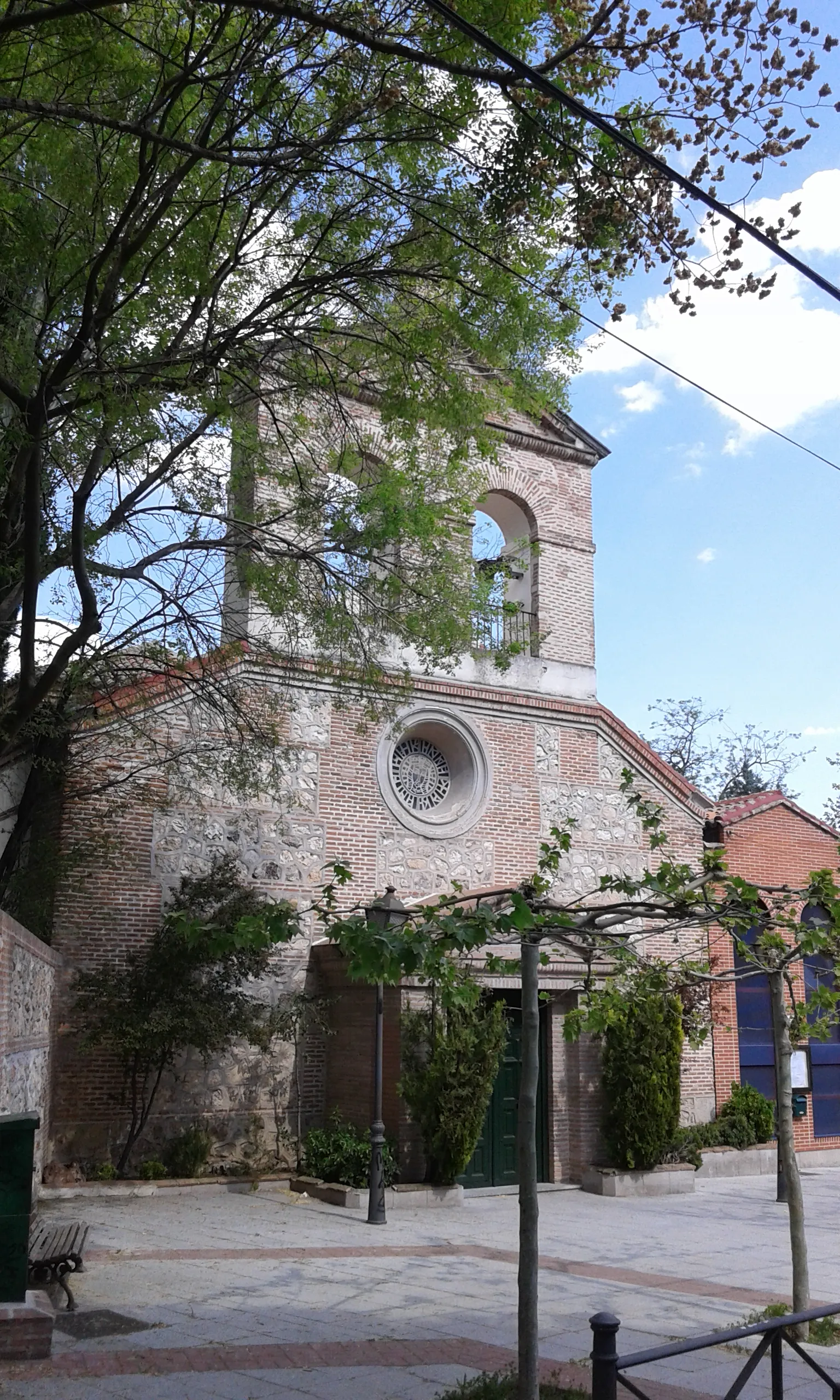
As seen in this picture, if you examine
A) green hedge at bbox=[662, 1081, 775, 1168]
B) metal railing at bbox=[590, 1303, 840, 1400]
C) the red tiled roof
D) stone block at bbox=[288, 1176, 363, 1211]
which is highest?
the red tiled roof

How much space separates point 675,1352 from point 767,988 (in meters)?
15.3

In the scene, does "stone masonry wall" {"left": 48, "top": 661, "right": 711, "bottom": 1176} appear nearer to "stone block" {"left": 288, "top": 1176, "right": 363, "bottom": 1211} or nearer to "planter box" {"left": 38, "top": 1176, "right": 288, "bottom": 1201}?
"planter box" {"left": 38, "top": 1176, "right": 288, "bottom": 1201}

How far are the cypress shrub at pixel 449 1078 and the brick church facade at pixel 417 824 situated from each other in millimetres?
274

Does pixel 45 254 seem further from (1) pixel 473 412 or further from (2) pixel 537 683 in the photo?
(2) pixel 537 683

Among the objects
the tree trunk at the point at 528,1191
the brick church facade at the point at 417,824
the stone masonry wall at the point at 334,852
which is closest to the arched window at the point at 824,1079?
the brick church facade at the point at 417,824

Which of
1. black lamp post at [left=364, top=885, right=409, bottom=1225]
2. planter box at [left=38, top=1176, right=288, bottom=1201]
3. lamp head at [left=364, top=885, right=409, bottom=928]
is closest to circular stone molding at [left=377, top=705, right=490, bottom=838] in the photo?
black lamp post at [left=364, top=885, right=409, bottom=1225]

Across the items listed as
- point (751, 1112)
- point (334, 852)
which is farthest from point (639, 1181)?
point (334, 852)

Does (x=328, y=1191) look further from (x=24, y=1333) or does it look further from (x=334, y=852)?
(x=24, y=1333)

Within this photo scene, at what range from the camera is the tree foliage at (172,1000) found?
518 inches

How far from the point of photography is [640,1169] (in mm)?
15883

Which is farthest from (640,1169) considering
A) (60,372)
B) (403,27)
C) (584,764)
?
(403,27)

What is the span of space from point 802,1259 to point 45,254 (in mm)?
9276

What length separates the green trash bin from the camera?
7.11 metres

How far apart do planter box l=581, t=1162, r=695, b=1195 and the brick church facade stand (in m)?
0.32
